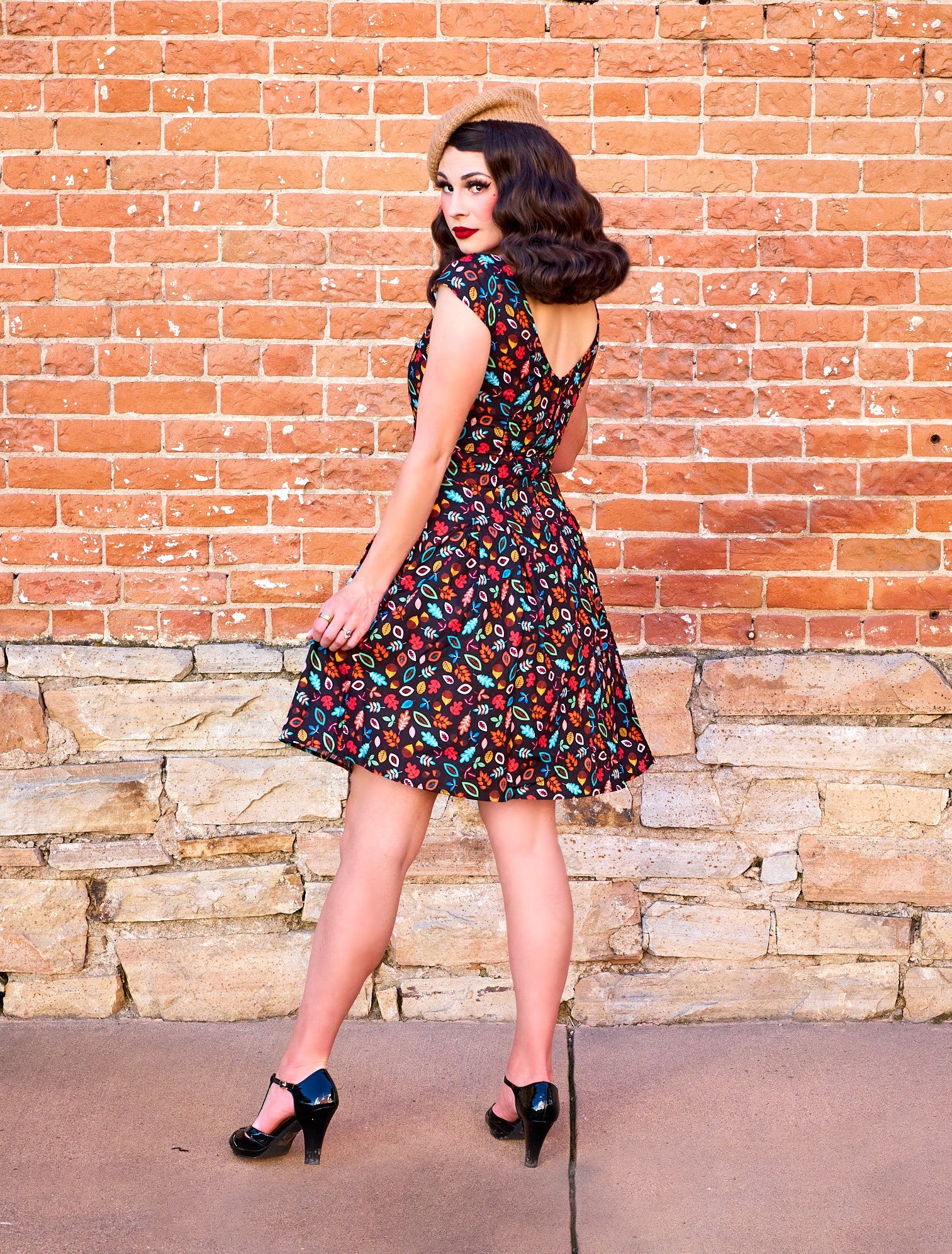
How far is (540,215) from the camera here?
7.71 feet

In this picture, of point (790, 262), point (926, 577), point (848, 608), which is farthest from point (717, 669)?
point (790, 262)

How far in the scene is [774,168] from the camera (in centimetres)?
322

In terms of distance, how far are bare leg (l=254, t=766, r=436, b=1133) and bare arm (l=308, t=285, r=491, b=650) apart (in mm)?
321

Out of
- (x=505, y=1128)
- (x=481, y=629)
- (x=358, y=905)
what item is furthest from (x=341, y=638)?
(x=505, y=1128)

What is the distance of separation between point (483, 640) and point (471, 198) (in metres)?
0.83

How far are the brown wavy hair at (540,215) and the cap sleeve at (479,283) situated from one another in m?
0.04

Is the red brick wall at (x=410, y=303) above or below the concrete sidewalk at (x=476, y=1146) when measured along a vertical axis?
above

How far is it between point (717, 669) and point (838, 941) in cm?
77

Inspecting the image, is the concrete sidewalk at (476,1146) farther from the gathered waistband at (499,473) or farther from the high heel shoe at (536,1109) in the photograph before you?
the gathered waistband at (499,473)

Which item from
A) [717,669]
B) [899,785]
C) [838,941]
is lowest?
[838,941]

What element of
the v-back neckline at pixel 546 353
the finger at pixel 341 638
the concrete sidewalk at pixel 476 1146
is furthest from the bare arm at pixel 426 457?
the concrete sidewalk at pixel 476 1146

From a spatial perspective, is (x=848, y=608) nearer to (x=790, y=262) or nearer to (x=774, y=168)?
(x=790, y=262)

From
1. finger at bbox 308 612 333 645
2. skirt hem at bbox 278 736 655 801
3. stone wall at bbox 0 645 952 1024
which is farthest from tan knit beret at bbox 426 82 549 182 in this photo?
stone wall at bbox 0 645 952 1024

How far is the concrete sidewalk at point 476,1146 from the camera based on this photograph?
91.4 inches
